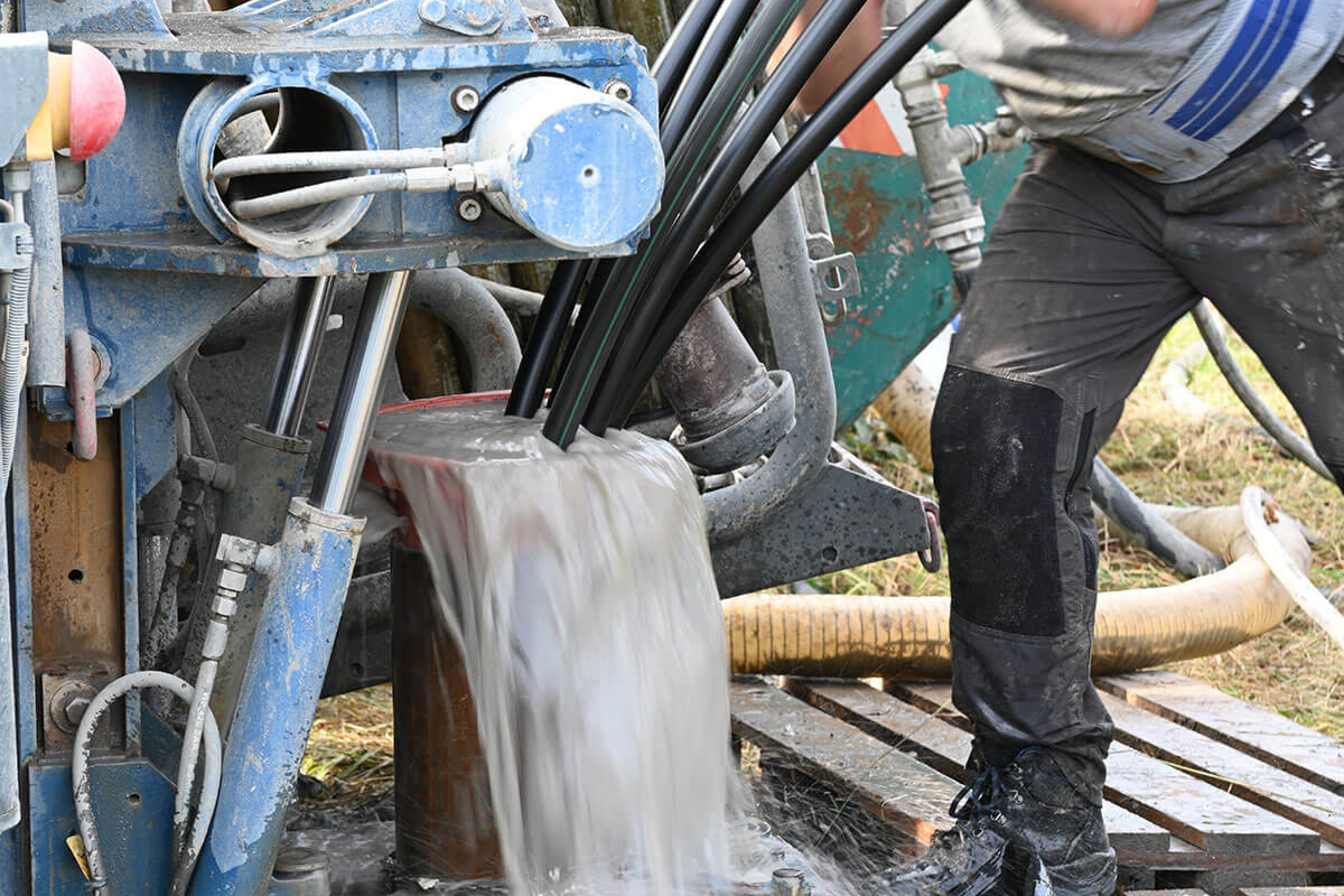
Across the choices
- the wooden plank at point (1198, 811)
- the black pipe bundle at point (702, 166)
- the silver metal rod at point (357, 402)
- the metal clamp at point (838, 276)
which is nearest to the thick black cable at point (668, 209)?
the black pipe bundle at point (702, 166)

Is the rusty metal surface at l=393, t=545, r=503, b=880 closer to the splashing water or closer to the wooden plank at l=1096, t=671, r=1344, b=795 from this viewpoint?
the splashing water

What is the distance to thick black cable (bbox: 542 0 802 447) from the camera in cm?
168

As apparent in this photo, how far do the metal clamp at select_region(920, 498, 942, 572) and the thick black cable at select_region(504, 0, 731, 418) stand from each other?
2.72ft

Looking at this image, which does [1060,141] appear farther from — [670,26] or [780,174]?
[670,26]

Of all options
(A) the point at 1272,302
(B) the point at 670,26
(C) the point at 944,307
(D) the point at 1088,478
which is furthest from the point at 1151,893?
(B) the point at 670,26

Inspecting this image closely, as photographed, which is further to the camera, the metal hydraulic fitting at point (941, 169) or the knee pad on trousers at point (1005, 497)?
the metal hydraulic fitting at point (941, 169)

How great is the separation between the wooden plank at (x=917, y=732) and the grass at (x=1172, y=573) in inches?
13.2

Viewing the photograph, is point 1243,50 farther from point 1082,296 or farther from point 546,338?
point 546,338

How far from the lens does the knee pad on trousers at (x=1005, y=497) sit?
2100 millimetres

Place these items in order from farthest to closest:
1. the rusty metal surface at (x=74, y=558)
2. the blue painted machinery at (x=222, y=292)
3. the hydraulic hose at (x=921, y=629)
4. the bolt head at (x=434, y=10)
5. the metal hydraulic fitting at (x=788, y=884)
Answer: the hydraulic hose at (x=921, y=629), the metal hydraulic fitting at (x=788, y=884), the rusty metal surface at (x=74, y=558), the bolt head at (x=434, y=10), the blue painted machinery at (x=222, y=292)

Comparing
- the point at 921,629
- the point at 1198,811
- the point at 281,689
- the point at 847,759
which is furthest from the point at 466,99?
the point at 921,629

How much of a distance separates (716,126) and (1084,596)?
0.86 metres

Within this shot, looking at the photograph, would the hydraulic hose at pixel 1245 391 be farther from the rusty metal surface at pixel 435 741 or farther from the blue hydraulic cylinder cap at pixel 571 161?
the blue hydraulic cylinder cap at pixel 571 161

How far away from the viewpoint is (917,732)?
2.69 metres
